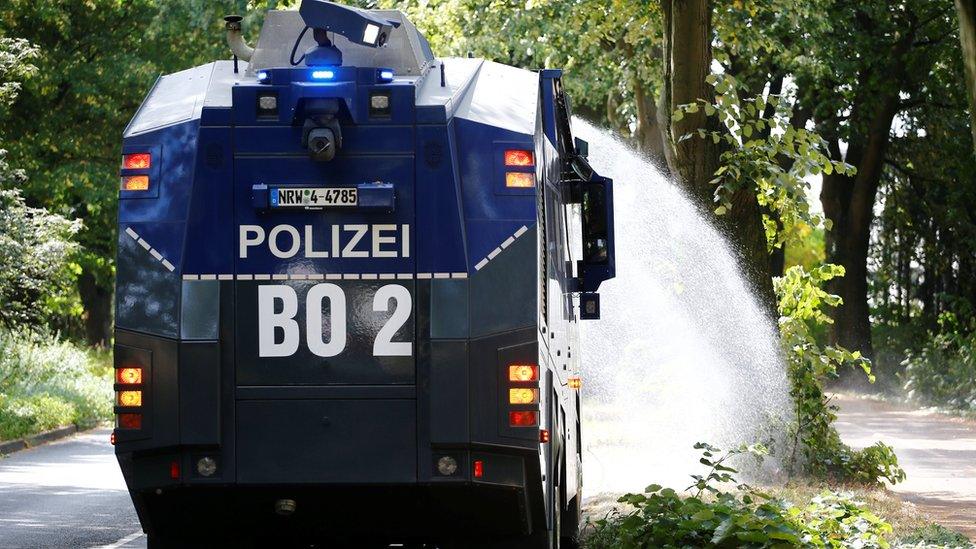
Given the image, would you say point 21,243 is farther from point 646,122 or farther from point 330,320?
point 330,320

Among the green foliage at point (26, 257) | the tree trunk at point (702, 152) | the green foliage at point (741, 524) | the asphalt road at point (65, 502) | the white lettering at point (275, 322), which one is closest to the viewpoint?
A: the white lettering at point (275, 322)

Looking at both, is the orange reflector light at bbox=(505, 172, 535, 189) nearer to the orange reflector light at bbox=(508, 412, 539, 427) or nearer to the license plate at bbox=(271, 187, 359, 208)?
the license plate at bbox=(271, 187, 359, 208)

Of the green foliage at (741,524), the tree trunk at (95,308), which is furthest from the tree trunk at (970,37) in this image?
the tree trunk at (95,308)

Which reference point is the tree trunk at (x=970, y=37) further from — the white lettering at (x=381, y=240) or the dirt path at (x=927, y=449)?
the dirt path at (x=927, y=449)

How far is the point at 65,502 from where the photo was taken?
15.3 m

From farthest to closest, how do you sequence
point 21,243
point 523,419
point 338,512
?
point 21,243, point 338,512, point 523,419

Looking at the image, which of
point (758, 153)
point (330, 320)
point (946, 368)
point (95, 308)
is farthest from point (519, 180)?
point (95, 308)

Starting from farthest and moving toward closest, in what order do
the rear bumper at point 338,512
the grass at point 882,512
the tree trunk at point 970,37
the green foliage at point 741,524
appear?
the grass at point 882,512
the green foliage at point 741,524
the tree trunk at point 970,37
the rear bumper at point 338,512

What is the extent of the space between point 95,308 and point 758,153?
115 ft

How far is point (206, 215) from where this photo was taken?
25.0 feet

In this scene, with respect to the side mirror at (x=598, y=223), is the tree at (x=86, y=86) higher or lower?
higher

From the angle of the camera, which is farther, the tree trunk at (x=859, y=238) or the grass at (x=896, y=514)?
the tree trunk at (x=859, y=238)

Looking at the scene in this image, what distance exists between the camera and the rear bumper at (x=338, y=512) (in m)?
7.64

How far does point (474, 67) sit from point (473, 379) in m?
1.81
